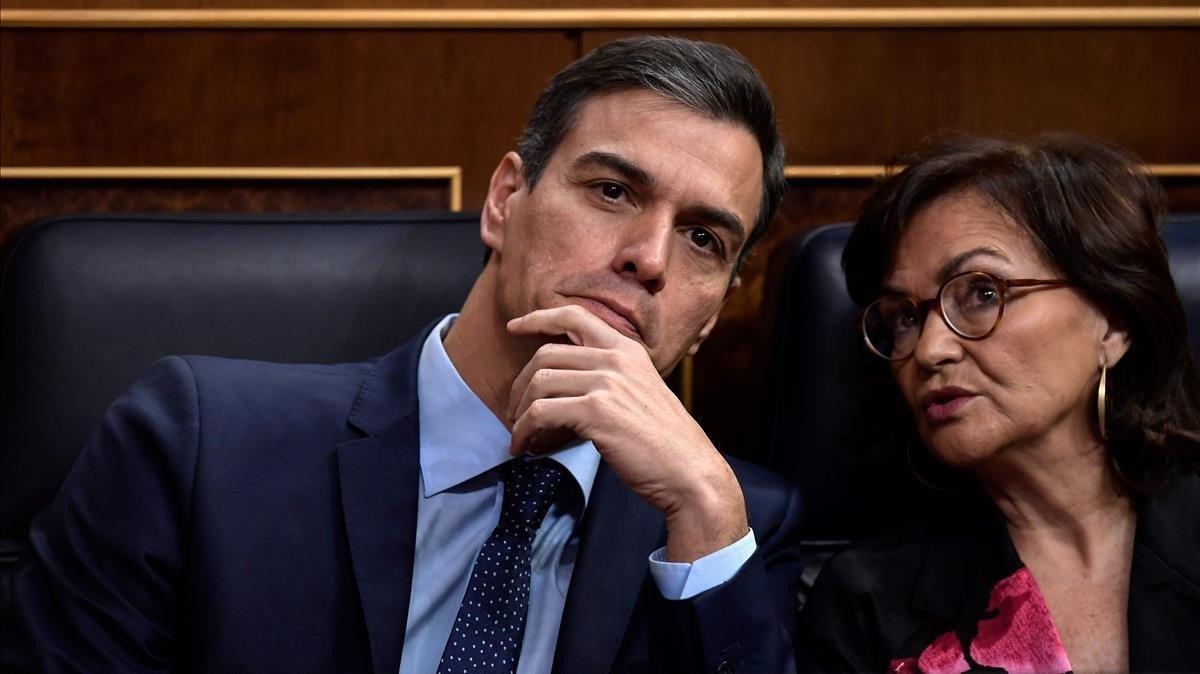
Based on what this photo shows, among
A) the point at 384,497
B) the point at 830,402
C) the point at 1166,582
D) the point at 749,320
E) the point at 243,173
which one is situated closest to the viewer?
the point at 384,497

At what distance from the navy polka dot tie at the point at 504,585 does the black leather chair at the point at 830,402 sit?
380mm

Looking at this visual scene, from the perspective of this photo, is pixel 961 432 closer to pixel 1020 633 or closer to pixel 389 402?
pixel 1020 633

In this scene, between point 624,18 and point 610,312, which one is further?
point 624,18

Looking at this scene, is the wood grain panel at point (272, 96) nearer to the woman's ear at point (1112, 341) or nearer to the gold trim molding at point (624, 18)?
the gold trim molding at point (624, 18)

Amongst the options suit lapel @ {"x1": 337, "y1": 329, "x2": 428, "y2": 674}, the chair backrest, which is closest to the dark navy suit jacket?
suit lapel @ {"x1": 337, "y1": 329, "x2": 428, "y2": 674}

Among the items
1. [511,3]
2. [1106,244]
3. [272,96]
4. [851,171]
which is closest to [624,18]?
[511,3]

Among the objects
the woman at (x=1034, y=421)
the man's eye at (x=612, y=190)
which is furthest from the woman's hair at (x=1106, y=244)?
the man's eye at (x=612, y=190)

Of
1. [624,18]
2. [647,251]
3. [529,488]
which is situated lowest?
[529,488]

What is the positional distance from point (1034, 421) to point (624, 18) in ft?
2.56

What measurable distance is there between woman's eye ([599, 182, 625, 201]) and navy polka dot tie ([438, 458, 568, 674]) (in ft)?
0.90

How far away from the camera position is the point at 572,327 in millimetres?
1178

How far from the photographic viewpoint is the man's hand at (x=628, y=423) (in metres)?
1.13

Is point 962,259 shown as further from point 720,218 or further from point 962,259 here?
point 720,218

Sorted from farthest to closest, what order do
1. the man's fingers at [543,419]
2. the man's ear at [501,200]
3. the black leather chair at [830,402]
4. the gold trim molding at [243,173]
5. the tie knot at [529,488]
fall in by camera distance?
1. the gold trim molding at [243,173]
2. the black leather chair at [830,402]
3. the man's ear at [501,200]
4. the tie knot at [529,488]
5. the man's fingers at [543,419]
